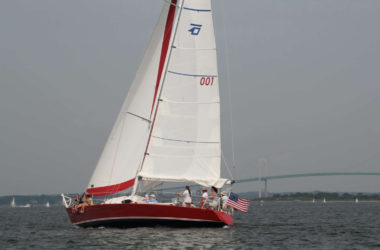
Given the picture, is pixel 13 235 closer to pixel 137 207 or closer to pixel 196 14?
pixel 137 207

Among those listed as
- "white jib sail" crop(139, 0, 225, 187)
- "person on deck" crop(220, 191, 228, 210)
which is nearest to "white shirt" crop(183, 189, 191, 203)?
"white jib sail" crop(139, 0, 225, 187)

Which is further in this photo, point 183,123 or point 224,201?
point 183,123

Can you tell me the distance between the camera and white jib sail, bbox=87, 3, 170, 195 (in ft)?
79.9

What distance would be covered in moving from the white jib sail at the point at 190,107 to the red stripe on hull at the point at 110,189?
31.7 inches

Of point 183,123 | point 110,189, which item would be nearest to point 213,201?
point 183,123

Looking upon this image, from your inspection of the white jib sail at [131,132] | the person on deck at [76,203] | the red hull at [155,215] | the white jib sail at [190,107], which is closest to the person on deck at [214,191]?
the white jib sail at [190,107]

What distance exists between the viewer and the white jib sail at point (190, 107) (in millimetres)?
23812

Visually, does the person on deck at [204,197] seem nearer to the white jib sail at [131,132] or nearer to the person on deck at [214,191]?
the person on deck at [214,191]

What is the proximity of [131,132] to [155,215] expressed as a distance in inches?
161

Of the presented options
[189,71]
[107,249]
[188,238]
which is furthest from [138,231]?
[189,71]

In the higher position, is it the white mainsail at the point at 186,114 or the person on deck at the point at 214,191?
the white mainsail at the point at 186,114

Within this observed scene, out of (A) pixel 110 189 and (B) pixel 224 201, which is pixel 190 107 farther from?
(A) pixel 110 189

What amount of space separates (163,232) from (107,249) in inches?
166

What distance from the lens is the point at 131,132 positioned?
24688mm
